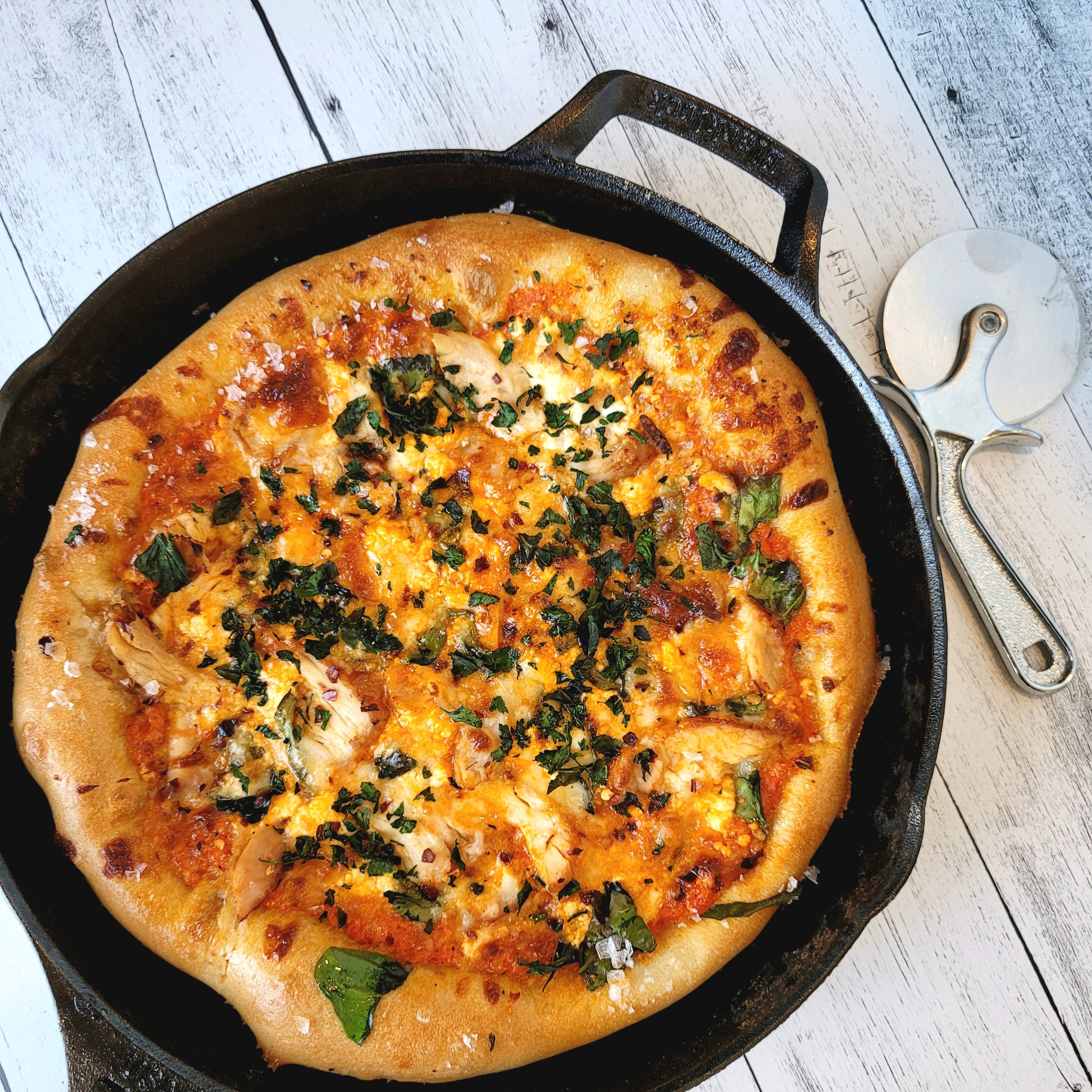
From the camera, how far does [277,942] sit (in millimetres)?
2438

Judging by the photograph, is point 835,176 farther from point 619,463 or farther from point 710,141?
point 619,463

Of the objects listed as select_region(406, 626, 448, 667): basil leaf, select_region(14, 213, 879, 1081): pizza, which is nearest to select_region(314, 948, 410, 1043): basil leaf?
select_region(14, 213, 879, 1081): pizza

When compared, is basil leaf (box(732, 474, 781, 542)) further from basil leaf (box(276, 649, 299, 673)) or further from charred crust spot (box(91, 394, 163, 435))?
charred crust spot (box(91, 394, 163, 435))

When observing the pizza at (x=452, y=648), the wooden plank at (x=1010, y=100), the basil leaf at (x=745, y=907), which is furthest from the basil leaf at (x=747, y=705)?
the wooden plank at (x=1010, y=100)

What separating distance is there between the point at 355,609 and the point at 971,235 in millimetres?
2614

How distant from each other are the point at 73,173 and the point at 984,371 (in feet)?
11.4

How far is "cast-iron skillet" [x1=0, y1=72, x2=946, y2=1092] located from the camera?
252 centimetres

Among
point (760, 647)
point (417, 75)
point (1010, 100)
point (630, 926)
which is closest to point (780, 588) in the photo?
point (760, 647)

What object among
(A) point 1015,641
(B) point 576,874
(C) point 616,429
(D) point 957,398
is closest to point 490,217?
(C) point 616,429

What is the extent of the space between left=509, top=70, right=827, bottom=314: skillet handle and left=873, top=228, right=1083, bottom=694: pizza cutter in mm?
666

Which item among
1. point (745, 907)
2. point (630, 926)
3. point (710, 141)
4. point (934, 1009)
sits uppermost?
point (710, 141)

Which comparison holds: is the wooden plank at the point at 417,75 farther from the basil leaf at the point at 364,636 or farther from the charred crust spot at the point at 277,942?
the charred crust spot at the point at 277,942

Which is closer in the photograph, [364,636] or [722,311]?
[364,636]

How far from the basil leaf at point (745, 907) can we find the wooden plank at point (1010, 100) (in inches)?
100
